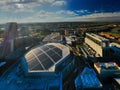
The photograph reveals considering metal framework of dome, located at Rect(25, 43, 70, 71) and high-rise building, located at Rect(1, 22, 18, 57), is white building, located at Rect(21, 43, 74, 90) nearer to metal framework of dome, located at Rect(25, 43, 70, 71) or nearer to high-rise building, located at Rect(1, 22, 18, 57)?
metal framework of dome, located at Rect(25, 43, 70, 71)

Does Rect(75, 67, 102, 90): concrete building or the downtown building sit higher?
the downtown building

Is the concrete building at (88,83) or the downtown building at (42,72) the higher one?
the downtown building at (42,72)

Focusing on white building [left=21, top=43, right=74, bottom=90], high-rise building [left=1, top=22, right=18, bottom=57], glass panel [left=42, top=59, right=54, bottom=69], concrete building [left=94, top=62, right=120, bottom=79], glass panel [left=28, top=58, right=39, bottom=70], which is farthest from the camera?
high-rise building [left=1, top=22, right=18, bottom=57]

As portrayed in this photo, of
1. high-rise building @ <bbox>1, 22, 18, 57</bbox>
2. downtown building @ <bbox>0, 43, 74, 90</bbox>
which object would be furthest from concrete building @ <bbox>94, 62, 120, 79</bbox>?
high-rise building @ <bbox>1, 22, 18, 57</bbox>

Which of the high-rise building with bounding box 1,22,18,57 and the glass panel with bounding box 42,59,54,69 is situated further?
the high-rise building with bounding box 1,22,18,57

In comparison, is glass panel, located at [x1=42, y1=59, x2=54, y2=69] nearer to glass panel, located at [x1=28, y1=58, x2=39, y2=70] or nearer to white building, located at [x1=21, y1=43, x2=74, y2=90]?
white building, located at [x1=21, y1=43, x2=74, y2=90]

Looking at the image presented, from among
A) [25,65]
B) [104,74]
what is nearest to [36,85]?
[25,65]

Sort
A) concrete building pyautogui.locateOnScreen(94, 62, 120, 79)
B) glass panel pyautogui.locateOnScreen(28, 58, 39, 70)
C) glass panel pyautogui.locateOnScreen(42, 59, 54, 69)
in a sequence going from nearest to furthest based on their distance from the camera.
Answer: glass panel pyautogui.locateOnScreen(42, 59, 54, 69), glass panel pyautogui.locateOnScreen(28, 58, 39, 70), concrete building pyautogui.locateOnScreen(94, 62, 120, 79)

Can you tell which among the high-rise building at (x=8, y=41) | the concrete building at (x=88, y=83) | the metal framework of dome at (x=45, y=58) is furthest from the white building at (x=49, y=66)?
the high-rise building at (x=8, y=41)

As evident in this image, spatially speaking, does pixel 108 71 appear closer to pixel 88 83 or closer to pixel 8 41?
pixel 88 83

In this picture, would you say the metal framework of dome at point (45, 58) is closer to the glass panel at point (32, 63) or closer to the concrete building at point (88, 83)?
the glass panel at point (32, 63)

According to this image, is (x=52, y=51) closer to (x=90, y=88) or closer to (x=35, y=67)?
(x=35, y=67)
